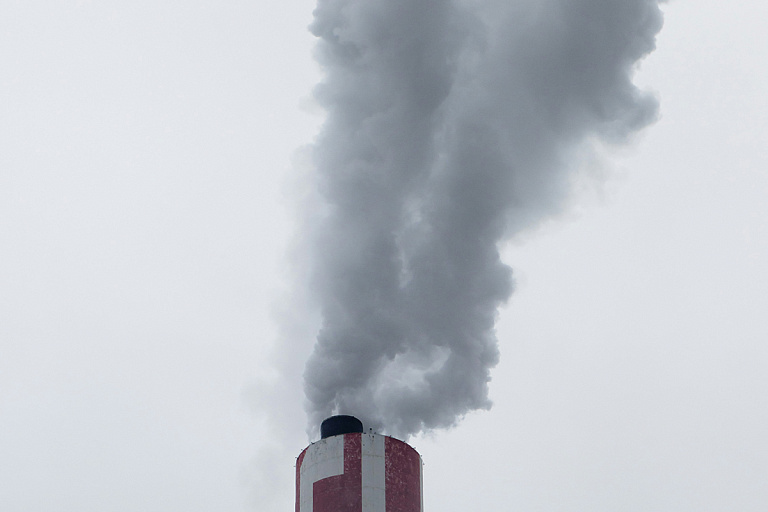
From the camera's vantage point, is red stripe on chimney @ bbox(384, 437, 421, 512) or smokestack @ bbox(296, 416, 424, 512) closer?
smokestack @ bbox(296, 416, 424, 512)

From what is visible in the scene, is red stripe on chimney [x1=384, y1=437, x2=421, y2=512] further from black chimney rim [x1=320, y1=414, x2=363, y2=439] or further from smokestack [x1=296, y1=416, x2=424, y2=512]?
black chimney rim [x1=320, y1=414, x2=363, y2=439]

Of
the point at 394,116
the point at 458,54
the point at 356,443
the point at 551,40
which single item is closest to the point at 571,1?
the point at 551,40

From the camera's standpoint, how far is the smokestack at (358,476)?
3666 cm

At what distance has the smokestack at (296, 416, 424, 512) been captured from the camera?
3666 cm

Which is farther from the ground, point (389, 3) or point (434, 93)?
point (389, 3)

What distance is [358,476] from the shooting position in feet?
121

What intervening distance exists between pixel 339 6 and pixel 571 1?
39.7ft

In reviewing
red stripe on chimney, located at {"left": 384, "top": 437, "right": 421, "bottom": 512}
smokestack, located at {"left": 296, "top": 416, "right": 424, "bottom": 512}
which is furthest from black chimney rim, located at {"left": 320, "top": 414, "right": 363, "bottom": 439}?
red stripe on chimney, located at {"left": 384, "top": 437, "right": 421, "bottom": 512}

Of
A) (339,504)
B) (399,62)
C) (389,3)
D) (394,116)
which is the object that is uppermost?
(389,3)

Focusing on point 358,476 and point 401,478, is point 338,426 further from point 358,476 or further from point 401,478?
point 401,478

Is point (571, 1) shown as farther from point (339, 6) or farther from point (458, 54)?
point (339, 6)

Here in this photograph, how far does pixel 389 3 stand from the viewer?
52.7m

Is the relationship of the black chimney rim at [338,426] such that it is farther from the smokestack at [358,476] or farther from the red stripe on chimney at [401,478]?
the red stripe on chimney at [401,478]

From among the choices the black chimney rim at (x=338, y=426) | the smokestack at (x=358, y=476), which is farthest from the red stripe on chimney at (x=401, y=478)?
the black chimney rim at (x=338, y=426)
